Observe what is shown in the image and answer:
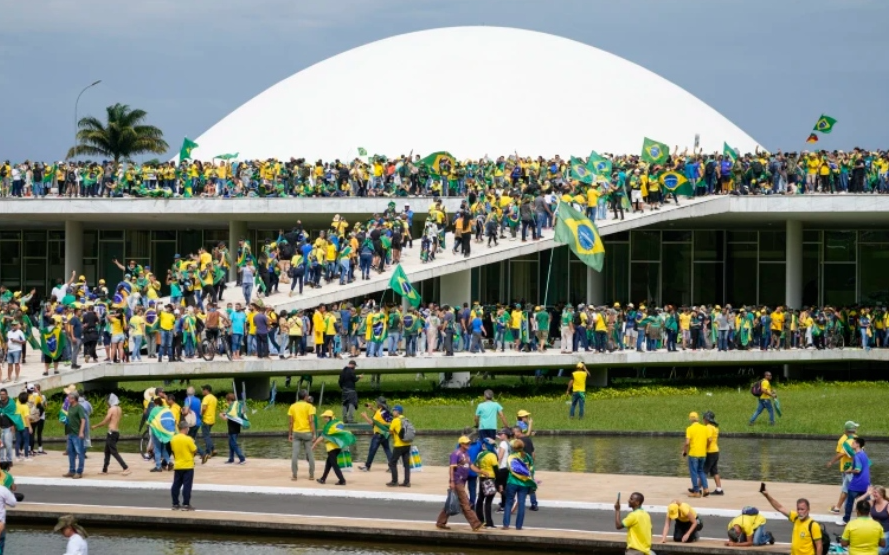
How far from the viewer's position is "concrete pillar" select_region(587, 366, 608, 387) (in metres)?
36.9

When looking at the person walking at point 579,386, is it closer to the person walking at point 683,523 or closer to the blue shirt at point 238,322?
the blue shirt at point 238,322

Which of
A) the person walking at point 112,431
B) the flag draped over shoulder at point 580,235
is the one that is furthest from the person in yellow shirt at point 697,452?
the flag draped over shoulder at point 580,235

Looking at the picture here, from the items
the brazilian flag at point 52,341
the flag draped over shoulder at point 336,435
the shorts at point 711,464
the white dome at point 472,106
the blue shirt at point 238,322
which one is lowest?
the shorts at point 711,464

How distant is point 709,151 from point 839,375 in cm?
1502

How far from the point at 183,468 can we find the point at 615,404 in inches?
641

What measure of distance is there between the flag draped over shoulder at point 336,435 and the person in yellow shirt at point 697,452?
4.57 meters

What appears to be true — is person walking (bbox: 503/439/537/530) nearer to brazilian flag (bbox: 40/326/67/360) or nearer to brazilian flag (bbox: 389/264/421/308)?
brazilian flag (bbox: 40/326/67/360)

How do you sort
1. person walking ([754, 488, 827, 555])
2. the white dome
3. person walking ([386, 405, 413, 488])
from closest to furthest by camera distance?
Answer: person walking ([754, 488, 827, 555]), person walking ([386, 405, 413, 488]), the white dome

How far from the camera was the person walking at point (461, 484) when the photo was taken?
1669 centimetres

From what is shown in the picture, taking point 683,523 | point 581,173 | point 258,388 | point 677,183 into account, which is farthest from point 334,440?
point 677,183

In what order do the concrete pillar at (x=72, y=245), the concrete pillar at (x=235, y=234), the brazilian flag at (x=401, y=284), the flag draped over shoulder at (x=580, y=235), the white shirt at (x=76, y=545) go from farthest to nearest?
the concrete pillar at (x=72, y=245) → the concrete pillar at (x=235, y=234) → the flag draped over shoulder at (x=580, y=235) → the brazilian flag at (x=401, y=284) → the white shirt at (x=76, y=545)

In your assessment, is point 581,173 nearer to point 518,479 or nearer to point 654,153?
point 654,153

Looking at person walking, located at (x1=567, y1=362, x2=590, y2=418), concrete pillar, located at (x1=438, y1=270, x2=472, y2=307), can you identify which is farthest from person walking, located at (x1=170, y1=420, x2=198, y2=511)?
concrete pillar, located at (x1=438, y1=270, x2=472, y2=307)

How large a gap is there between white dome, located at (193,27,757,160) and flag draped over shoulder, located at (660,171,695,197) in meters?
12.5
